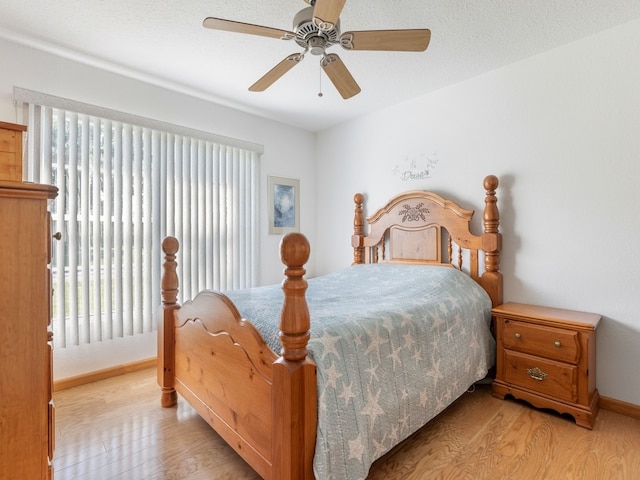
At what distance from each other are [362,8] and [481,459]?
8.31ft

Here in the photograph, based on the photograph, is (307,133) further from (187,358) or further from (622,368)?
(622,368)

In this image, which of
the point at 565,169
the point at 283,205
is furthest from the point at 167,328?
the point at 565,169

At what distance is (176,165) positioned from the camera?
116 inches

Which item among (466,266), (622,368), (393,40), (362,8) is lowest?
(622,368)

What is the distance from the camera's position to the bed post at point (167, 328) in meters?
2.12

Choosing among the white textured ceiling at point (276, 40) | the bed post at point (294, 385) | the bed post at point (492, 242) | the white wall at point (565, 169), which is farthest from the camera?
the bed post at point (492, 242)

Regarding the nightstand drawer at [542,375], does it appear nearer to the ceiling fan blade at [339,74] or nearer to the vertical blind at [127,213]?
the ceiling fan blade at [339,74]

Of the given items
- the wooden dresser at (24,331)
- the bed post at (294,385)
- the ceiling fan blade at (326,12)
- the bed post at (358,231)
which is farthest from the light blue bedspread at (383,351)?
the ceiling fan blade at (326,12)

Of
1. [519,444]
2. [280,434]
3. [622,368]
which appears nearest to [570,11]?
[622,368]

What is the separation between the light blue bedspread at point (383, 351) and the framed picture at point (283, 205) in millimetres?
1456

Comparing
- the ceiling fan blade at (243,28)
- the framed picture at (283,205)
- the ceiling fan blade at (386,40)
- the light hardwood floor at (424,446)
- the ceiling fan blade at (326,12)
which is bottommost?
the light hardwood floor at (424,446)

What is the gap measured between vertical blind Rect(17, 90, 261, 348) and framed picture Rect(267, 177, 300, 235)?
1.21ft

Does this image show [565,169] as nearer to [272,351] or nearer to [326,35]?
[326,35]

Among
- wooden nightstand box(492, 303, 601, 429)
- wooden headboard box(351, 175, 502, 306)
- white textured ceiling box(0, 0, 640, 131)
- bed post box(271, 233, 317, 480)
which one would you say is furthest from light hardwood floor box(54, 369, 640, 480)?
white textured ceiling box(0, 0, 640, 131)
